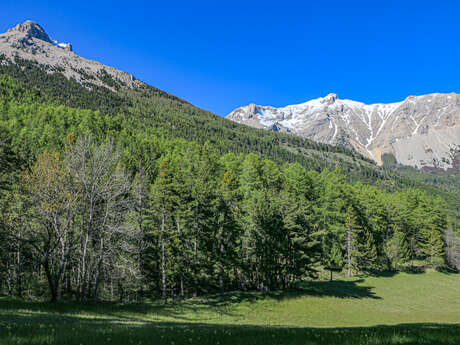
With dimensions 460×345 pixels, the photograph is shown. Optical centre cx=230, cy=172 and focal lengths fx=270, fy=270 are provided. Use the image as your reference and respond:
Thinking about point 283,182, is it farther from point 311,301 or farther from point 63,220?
point 63,220

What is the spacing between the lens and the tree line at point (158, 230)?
2356 centimetres

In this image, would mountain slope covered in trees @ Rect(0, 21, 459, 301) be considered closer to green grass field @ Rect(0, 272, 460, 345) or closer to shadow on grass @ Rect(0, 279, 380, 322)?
shadow on grass @ Rect(0, 279, 380, 322)

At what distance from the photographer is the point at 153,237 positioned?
3228cm

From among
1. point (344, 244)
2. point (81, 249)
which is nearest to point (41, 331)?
point (81, 249)

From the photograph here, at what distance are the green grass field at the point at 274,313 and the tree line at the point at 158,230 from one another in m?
3.47

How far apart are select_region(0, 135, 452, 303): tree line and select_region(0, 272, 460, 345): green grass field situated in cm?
347

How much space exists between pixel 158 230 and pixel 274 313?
1561 cm

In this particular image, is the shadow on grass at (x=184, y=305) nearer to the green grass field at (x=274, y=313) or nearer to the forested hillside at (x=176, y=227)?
the green grass field at (x=274, y=313)

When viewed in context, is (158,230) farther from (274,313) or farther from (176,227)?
(274,313)

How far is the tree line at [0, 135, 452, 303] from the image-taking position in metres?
23.6

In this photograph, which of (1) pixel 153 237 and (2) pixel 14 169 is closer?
(1) pixel 153 237

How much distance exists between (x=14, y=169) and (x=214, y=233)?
27.6 metres

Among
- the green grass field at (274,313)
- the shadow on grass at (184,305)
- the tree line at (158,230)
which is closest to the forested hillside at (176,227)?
the tree line at (158,230)

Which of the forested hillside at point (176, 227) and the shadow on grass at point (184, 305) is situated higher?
the forested hillside at point (176, 227)
